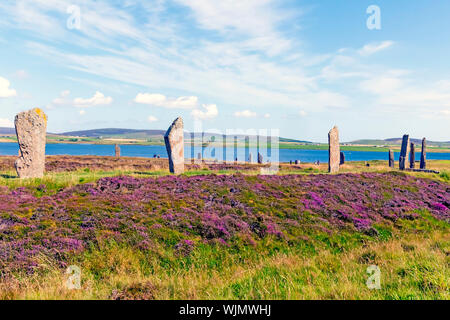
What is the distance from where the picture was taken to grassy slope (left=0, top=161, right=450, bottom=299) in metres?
6.49

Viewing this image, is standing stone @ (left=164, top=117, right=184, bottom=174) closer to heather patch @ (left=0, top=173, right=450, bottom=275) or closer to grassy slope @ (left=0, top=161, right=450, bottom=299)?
heather patch @ (left=0, top=173, right=450, bottom=275)

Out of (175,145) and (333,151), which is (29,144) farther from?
(333,151)

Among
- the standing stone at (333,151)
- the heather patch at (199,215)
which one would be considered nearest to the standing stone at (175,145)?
the heather patch at (199,215)

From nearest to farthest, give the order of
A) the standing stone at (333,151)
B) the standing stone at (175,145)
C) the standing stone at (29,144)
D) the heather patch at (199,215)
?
the heather patch at (199,215) → the standing stone at (29,144) → the standing stone at (175,145) → the standing stone at (333,151)

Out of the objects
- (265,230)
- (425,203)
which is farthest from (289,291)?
(425,203)

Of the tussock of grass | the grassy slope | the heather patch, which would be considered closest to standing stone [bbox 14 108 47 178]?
the heather patch

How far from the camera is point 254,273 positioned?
8570mm

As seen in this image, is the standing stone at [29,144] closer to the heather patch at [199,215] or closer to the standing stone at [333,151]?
the heather patch at [199,215]

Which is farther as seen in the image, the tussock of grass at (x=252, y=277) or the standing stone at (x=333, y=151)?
the standing stone at (x=333, y=151)

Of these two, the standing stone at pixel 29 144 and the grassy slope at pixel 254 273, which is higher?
the standing stone at pixel 29 144

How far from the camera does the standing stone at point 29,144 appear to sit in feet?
61.8

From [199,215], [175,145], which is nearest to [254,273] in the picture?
[199,215]

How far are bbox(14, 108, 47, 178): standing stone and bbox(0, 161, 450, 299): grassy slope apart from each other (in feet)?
41.1

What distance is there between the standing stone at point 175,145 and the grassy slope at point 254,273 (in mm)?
13345
